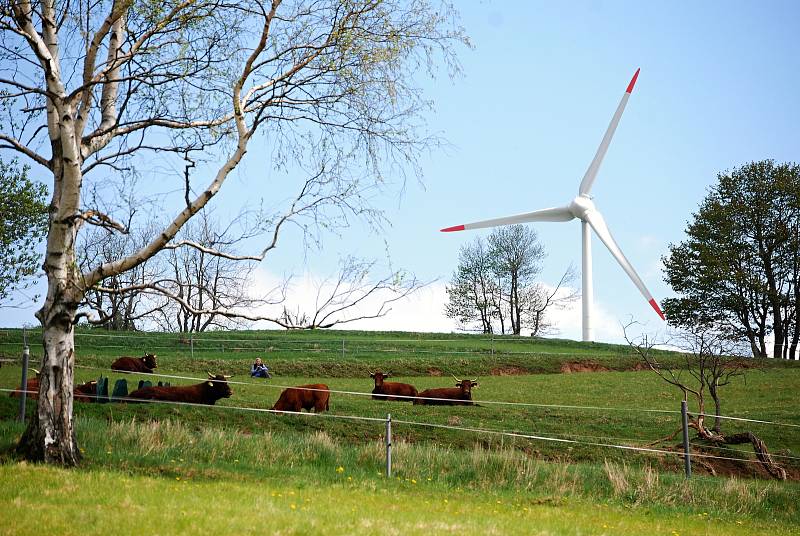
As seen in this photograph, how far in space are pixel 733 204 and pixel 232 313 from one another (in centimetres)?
4340

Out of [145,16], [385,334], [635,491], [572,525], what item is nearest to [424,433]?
[635,491]

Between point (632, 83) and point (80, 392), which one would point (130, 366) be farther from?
point (632, 83)

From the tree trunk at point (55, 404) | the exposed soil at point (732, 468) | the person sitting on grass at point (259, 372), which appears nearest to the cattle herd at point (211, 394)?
the tree trunk at point (55, 404)

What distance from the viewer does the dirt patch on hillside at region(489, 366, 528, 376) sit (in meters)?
37.2

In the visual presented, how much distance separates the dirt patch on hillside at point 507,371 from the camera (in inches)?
1467

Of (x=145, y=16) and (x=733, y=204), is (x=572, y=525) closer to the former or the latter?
(x=145, y=16)

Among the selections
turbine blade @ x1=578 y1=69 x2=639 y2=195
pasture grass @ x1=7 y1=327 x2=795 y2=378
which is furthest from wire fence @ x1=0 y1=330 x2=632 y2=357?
turbine blade @ x1=578 y1=69 x2=639 y2=195

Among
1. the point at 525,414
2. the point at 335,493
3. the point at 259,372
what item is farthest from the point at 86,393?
the point at 525,414

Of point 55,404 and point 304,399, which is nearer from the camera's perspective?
point 55,404

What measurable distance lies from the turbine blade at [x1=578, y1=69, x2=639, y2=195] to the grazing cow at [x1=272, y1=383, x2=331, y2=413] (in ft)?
96.8

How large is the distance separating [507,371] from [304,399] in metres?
18.7

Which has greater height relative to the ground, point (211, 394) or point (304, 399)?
point (211, 394)

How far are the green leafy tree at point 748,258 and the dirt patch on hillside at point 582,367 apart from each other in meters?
11.5

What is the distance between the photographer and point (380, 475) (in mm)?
13320
